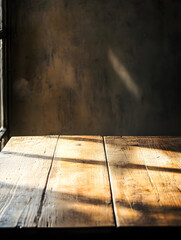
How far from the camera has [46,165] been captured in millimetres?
1329

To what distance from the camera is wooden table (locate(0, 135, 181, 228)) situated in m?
0.88

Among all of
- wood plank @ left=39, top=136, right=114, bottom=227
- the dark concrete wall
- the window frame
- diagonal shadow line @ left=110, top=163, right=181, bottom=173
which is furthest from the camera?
the dark concrete wall

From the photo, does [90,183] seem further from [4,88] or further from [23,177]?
[4,88]

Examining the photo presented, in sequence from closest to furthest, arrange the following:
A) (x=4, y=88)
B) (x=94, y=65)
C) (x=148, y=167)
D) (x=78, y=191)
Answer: (x=78, y=191), (x=148, y=167), (x=4, y=88), (x=94, y=65)

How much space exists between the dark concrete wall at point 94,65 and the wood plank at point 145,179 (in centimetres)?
151

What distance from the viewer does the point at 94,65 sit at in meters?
3.21

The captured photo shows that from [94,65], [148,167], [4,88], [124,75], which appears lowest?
[148,167]

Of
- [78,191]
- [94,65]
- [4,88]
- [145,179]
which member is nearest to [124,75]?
[94,65]

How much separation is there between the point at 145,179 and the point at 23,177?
18.3 inches

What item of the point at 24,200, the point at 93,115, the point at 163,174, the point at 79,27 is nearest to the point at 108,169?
the point at 163,174

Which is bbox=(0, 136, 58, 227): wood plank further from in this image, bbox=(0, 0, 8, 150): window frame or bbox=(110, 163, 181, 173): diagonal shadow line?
bbox=(0, 0, 8, 150): window frame

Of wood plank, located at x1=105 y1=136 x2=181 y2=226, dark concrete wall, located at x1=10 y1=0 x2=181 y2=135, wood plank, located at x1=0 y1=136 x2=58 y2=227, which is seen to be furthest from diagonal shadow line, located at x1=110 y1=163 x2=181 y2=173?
dark concrete wall, located at x1=10 y1=0 x2=181 y2=135

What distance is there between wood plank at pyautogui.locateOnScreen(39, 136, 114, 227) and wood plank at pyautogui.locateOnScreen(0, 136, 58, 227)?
0.12 ft

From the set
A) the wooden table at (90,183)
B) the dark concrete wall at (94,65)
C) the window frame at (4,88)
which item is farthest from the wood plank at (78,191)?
the dark concrete wall at (94,65)
